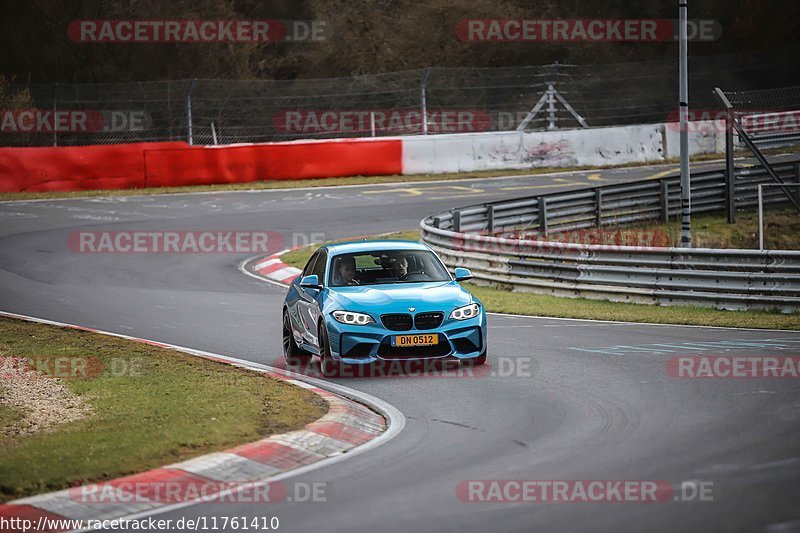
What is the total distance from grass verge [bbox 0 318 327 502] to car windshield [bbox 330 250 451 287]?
5.35ft

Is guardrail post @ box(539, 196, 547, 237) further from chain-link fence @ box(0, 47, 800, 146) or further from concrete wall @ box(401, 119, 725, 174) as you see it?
chain-link fence @ box(0, 47, 800, 146)

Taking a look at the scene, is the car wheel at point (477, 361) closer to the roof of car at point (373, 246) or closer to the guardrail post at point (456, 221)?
the roof of car at point (373, 246)

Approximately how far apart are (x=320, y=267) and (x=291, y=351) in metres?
1.07

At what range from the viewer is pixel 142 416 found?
432 inches

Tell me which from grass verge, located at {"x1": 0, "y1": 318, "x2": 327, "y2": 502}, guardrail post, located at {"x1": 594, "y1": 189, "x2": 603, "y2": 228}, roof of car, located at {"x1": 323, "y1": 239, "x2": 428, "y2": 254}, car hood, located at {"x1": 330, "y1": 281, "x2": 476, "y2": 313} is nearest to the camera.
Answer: grass verge, located at {"x1": 0, "y1": 318, "x2": 327, "y2": 502}

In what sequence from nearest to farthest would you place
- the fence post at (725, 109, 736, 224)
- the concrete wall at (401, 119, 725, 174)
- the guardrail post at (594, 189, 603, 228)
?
the fence post at (725, 109, 736, 224)
the guardrail post at (594, 189, 603, 228)
the concrete wall at (401, 119, 725, 174)

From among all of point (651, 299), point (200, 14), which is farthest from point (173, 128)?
point (651, 299)

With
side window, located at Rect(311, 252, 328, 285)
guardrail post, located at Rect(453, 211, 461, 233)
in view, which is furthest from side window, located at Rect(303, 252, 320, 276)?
guardrail post, located at Rect(453, 211, 461, 233)

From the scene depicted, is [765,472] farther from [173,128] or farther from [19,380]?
[173,128]

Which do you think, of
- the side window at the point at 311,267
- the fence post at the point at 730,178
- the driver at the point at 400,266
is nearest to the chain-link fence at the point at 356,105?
the fence post at the point at 730,178

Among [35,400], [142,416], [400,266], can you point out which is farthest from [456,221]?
[142,416]

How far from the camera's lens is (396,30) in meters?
50.1

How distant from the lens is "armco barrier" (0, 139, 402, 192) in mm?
33875

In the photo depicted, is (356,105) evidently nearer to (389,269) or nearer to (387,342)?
(389,269)
